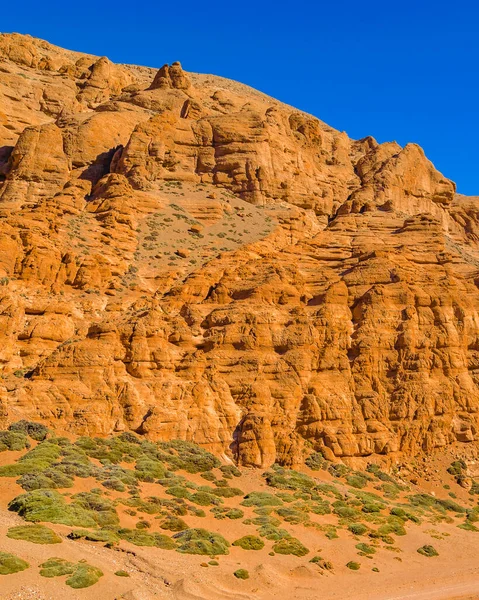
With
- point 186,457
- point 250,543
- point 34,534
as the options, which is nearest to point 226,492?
point 186,457

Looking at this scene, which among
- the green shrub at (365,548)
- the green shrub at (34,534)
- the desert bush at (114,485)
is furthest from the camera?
the desert bush at (114,485)

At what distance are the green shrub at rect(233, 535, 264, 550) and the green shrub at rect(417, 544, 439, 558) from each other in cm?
802

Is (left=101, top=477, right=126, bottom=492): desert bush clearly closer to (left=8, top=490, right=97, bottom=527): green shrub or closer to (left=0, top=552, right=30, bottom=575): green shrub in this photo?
(left=8, top=490, right=97, bottom=527): green shrub

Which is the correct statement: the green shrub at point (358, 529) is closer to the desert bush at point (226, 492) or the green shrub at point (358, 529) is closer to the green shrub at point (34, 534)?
the desert bush at point (226, 492)

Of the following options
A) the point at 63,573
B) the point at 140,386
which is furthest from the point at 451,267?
the point at 63,573

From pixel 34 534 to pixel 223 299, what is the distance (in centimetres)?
2565

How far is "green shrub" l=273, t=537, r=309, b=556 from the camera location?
23312mm

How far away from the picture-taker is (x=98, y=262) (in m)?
47.1

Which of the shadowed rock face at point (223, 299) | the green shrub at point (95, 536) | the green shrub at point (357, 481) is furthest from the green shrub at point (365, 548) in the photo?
the green shrub at point (95, 536)

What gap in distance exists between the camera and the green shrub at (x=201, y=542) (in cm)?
2166

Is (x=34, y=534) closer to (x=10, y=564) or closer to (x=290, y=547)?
(x=10, y=564)

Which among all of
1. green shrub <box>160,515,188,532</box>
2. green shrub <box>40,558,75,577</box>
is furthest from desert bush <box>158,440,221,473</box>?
green shrub <box>40,558,75,577</box>

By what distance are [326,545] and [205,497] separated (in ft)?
19.4

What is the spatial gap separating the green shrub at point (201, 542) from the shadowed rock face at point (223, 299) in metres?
9.61
